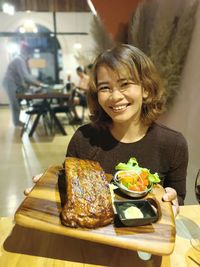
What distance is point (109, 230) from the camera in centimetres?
64

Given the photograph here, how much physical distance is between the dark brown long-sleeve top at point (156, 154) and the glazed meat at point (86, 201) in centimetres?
38

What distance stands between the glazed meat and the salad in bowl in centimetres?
8

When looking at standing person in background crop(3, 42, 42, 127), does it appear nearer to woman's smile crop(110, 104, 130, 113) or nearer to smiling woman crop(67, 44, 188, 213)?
smiling woman crop(67, 44, 188, 213)

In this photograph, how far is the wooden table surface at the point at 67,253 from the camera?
653mm

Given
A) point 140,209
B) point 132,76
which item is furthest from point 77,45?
point 140,209

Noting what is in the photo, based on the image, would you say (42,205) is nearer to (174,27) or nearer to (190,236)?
(190,236)

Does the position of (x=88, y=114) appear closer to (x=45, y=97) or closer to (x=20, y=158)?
(x=20, y=158)

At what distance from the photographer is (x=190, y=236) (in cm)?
76

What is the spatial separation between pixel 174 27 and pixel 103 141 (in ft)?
3.97

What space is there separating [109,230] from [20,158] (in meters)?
3.54

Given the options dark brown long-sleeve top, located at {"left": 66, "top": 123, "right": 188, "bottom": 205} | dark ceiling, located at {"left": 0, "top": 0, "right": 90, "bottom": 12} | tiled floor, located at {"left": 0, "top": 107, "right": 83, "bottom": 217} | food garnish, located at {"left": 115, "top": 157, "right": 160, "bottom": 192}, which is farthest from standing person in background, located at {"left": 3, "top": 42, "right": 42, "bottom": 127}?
food garnish, located at {"left": 115, "top": 157, "right": 160, "bottom": 192}

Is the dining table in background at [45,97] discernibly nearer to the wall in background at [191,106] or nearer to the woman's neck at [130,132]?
the wall in background at [191,106]

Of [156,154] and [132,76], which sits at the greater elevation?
[132,76]

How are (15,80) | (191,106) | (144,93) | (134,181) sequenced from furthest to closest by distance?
(15,80) < (191,106) < (144,93) < (134,181)
